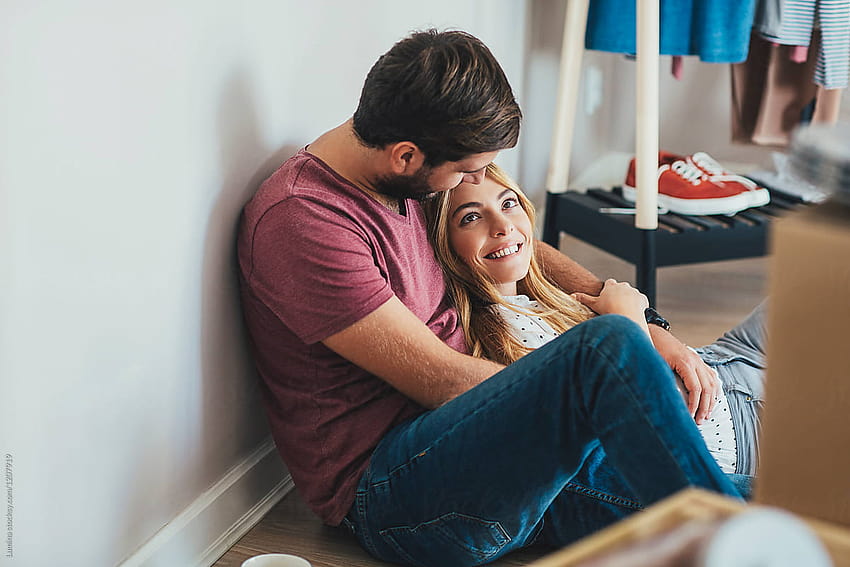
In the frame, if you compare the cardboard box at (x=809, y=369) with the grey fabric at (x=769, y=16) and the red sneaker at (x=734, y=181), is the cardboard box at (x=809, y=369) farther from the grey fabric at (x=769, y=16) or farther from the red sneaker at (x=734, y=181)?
the grey fabric at (x=769, y=16)

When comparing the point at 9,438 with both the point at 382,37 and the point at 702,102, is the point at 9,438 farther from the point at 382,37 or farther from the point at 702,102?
the point at 702,102

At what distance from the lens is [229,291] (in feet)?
4.74

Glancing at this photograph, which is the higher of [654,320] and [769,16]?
[769,16]

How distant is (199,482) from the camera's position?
1.44 m

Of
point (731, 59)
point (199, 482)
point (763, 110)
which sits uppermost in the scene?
point (731, 59)

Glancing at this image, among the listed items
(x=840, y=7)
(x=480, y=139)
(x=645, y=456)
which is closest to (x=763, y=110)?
(x=840, y=7)

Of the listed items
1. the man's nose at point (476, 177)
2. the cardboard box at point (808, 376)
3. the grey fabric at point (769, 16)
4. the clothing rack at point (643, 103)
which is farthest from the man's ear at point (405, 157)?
the grey fabric at point (769, 16)

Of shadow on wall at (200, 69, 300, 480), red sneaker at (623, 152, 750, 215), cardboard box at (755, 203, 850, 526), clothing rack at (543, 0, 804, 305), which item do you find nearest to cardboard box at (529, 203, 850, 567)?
cardboard box at (755, 203, 850, 526)

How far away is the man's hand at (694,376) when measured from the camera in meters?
1.50

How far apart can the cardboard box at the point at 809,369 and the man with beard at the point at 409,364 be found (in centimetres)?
33

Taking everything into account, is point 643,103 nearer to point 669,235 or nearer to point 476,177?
point 669,235

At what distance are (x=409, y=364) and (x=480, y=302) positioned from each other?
33 centimetres

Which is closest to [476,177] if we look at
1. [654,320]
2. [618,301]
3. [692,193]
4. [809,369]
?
[618,301]

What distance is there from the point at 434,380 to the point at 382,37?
808 millimetres
